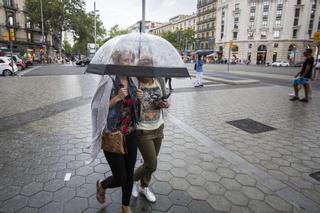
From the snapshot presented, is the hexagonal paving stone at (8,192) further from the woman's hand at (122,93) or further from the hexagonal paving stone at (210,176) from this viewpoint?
the hexagonal paving stone at (210,176)

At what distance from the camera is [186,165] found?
3.72 meters

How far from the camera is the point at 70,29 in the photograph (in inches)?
1866

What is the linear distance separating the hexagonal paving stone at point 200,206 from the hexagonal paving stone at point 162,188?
377 mm

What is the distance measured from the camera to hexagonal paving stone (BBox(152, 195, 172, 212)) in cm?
270

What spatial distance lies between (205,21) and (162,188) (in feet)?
267

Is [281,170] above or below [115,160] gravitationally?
below

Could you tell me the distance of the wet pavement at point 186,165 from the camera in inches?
110

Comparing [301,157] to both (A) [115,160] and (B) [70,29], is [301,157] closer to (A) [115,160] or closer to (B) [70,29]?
(A) [115,160]

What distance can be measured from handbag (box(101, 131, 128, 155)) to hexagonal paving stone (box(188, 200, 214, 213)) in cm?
115

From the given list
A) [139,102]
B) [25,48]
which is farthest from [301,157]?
[25,48]

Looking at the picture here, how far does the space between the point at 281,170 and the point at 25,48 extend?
57314 millimetres

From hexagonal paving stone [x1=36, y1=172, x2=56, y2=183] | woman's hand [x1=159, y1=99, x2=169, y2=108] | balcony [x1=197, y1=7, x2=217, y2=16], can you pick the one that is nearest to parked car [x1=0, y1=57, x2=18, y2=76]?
hexagonal paving stone [x1=36, y1=172, x2=56, y2=183]

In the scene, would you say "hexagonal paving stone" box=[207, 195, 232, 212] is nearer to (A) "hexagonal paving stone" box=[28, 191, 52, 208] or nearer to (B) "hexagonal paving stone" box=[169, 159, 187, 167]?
(B) "hexagonal paving stone" box=[169, 159, 187, 167]

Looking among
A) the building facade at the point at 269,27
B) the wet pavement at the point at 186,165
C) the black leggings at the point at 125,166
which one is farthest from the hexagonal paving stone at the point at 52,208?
the building facade at the point at 269,27
